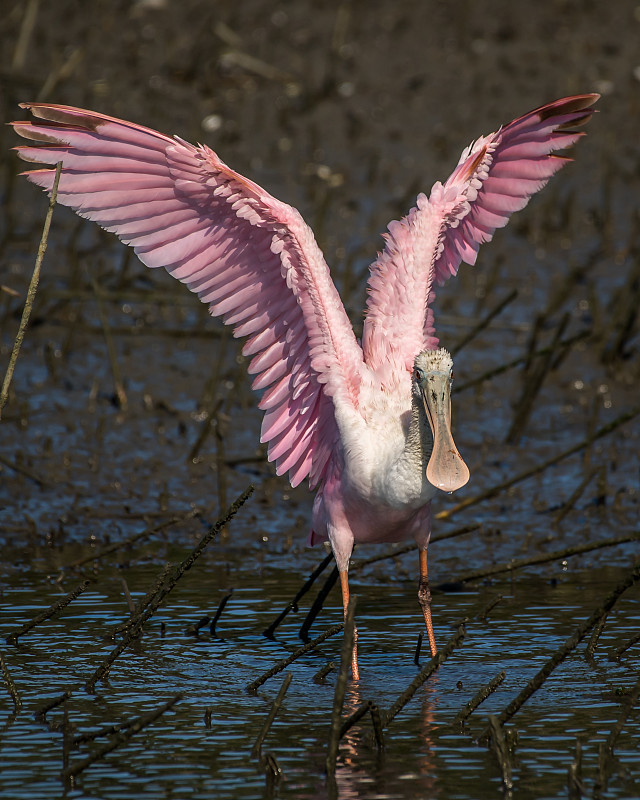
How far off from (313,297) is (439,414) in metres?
0.68

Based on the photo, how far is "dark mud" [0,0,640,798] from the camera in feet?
15.7

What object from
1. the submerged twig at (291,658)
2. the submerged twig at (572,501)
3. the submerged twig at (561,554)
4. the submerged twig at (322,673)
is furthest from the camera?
the submerged twig at (572,501)

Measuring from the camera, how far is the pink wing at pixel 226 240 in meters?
5.68

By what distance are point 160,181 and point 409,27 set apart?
8.97m

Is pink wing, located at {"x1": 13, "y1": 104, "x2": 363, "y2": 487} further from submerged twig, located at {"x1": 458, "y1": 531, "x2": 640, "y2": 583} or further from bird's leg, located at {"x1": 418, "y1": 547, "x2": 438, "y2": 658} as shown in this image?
submerged twig, located at {"x1": 458, "y1": 531, "x2": 640, "y2": 583}

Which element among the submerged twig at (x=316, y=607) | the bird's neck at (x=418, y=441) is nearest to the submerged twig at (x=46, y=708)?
the submerged twig at (x=316, y=607)

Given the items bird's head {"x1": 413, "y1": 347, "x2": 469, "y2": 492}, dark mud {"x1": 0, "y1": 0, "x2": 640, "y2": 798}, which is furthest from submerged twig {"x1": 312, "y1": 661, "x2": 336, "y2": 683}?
bird's head {"x1": 413, "y1": 347, "x2": 469, "y2": 492}

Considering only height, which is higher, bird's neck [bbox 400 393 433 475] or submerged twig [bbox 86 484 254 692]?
bird's neck [bbox 400 393 433 475]

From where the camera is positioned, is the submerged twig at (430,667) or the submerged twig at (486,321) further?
the submerged twig at (486,321)

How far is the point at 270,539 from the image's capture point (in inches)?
299

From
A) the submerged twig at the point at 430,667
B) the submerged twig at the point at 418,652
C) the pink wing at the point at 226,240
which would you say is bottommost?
the submerged twig at the point at 418,652

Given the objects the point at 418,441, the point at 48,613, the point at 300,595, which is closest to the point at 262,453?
the point at 300,595

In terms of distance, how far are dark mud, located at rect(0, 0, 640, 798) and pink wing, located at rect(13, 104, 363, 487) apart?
101 cm

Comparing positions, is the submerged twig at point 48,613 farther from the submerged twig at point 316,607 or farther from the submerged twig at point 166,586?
the submerged twig at point 316,607
